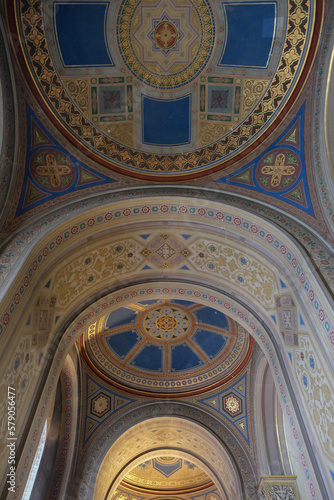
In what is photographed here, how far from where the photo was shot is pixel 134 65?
6.22 m

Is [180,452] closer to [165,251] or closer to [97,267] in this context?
[165,251]

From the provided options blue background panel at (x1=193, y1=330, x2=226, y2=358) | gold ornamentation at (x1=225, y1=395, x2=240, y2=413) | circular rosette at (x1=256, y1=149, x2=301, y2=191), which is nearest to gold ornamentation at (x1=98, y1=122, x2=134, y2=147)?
circular rosette at (x1=256, y1=149, x2=301, y2=191)

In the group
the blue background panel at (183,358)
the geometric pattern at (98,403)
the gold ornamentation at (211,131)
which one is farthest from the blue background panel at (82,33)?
the geometric pattern at (98,403)

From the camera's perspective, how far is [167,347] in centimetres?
1077

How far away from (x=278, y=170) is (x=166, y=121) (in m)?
2.39

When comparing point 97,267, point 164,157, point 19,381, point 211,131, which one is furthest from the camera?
point 164,157

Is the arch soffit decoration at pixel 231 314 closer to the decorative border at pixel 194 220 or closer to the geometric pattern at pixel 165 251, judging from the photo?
the geometric pattern at pixel 165 251

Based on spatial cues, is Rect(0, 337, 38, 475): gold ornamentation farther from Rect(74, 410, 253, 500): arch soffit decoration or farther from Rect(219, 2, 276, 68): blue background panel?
Rect(219, 2, 276, 68): blue background panel

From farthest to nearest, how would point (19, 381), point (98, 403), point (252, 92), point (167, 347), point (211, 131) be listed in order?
1. point (167, 347)
2. point (98, 403)
3. point (211, 131)
4. point (252, 92)
5. point (19, 381)

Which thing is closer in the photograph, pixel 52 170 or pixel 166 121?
pixel 52 170

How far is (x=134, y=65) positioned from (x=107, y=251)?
3.52 m

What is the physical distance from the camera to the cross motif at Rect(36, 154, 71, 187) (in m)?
6.41

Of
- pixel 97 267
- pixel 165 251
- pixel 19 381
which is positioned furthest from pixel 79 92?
pixel 19 381

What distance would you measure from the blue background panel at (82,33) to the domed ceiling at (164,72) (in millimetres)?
15
